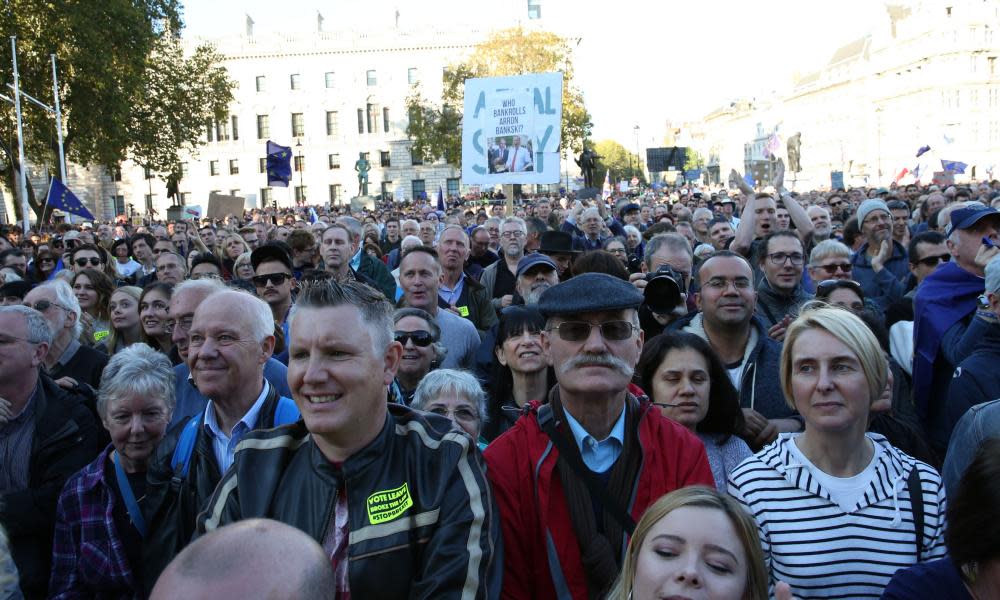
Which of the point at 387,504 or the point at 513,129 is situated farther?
the point at 513,129

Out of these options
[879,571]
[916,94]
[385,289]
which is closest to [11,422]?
[879,571]

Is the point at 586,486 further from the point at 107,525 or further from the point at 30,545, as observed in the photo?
the point at 30,545

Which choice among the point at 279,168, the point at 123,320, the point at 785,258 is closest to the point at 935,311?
the point at 785,258

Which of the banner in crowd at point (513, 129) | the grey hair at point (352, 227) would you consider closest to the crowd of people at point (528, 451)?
the grey hair at point (352, 227)

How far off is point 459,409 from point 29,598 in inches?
73.3

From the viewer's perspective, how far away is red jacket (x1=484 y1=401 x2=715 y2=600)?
248cm

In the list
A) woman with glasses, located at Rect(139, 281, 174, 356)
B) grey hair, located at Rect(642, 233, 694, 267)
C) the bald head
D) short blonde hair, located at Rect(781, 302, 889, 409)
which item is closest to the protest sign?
woman with glasses, located at Rect(139, 281, 174, 356)

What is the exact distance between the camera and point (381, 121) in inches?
2790

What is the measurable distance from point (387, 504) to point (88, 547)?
1535mm

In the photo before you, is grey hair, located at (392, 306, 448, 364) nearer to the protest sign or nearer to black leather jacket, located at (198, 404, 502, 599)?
black leather jacket, located at (198, 404, 502, 599)

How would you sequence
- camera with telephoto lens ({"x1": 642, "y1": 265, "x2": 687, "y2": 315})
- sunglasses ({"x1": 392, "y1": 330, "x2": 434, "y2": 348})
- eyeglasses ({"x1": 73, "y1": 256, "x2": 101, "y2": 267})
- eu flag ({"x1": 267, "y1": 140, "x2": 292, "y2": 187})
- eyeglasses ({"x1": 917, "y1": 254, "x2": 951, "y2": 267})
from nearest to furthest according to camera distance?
sunglasses ({"x1": 392, "y1": 330, "x2": 434, "y2": 348}) < camera with telephoto lens ({"x1": 642, "y1": 265, "x2": 687, "y2": 315}) < eyeglasses ({"x1": 917, "y1": 254, "x2": 951, "y2": 267}) < eyeglasses ({"x1": 73, "y1": 256, "x2": 101, "y2": 267}) < eu flag ({"x1": 267, "y1": 140, "x2": 292, "y2": 187})

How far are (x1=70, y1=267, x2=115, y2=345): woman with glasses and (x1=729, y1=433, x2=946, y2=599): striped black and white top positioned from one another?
532 centimetres

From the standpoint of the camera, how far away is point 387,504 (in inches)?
87.0

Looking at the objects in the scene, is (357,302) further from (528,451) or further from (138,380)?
(138,380)
